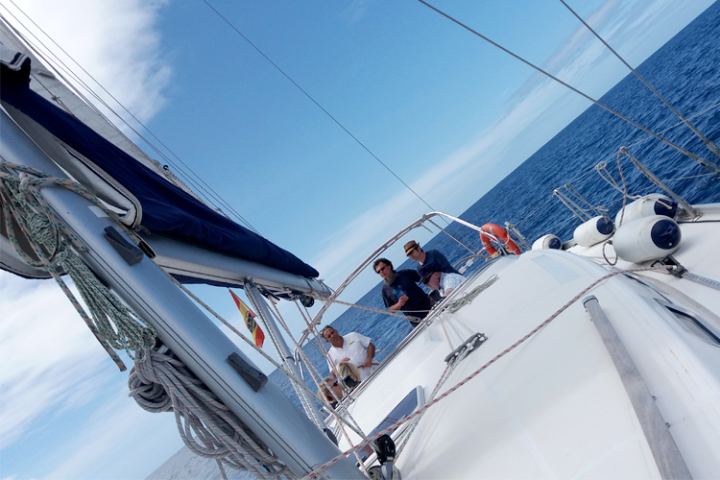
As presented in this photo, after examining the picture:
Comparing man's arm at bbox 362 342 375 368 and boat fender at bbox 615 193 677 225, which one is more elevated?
man's arm at bbox 362 342 375 368

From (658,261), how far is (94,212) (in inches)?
194

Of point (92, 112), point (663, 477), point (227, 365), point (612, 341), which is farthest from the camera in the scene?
point (92, 112)

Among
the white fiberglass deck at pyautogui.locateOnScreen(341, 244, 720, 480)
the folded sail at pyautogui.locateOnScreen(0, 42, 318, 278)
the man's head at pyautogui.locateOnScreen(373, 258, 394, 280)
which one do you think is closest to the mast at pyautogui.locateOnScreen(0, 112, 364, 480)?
the folded sail at pyautogui.locateOnScreen(0, 42, 318, 278)

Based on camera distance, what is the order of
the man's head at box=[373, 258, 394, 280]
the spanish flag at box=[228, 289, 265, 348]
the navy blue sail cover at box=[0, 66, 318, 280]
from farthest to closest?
the man's head at box=[373, 258, 394, 280], the spanish flag at box=[228, 289, 265, 348], the navy blue sail cover at box=[0, 66, 318, 280]

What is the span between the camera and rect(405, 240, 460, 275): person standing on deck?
5812 mm

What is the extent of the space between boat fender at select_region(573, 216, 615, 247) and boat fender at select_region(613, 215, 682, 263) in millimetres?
2149

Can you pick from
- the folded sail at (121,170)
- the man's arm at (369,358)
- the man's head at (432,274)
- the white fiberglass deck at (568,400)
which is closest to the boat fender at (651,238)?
the white fiberglass deck at (568,400)

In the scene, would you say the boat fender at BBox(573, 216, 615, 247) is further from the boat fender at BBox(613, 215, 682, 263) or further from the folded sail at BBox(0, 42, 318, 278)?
the folded sail at BBox(0, 42, 318, 278)

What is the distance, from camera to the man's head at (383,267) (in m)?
6.09

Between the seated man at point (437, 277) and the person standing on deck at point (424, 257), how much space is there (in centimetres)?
6

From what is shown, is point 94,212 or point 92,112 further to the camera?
point 92,112

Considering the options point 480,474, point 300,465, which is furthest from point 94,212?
point 480,474

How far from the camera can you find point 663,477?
1285 mm

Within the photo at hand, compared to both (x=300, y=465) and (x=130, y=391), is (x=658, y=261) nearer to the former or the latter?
(x=300, y=465)
